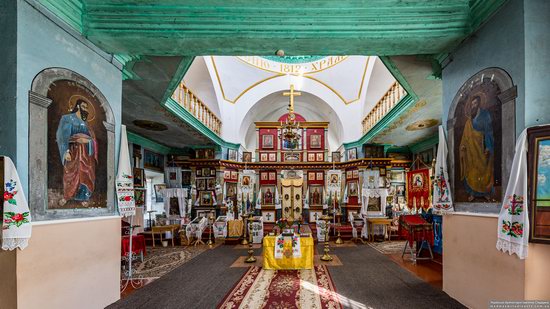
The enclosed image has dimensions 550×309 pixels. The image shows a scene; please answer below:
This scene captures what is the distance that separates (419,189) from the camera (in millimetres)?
8453

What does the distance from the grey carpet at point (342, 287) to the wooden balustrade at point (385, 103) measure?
4.39 meters

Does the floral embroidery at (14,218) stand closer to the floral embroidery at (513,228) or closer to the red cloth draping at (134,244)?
the red cloth draping at (134,244)

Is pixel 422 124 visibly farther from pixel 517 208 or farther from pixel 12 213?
pixel 12 213

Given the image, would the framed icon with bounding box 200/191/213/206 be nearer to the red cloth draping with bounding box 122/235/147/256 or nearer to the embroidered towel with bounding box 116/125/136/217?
the red cloth draping with bounding box 122/235/147/256

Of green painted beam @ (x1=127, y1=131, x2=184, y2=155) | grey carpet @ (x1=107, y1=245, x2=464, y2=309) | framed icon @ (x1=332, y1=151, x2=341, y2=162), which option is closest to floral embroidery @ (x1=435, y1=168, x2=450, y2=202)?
grey carpet @ (x1=107, y1=245, x2=464, y2=309)

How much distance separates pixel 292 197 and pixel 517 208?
43.0ft

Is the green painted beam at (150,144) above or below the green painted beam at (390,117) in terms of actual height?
below

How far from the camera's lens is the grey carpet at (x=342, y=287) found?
4.61 metres

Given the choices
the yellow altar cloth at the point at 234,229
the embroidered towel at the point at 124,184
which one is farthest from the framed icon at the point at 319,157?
the embroidered towel at the point at 124,184

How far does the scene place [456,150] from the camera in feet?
14.3

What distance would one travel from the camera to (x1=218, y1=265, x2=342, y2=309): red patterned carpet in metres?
4.60

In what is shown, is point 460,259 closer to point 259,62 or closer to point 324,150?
point 324,150

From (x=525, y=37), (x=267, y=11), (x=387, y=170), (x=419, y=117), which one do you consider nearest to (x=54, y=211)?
(x=267, y=11)

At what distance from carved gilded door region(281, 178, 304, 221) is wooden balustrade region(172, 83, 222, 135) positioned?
15.6 feet
